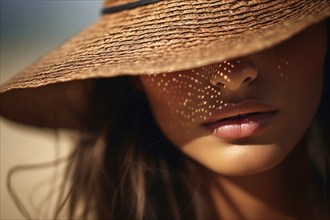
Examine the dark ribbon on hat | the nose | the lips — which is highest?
the dark ribbon on hat

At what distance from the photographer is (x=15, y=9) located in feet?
4.06

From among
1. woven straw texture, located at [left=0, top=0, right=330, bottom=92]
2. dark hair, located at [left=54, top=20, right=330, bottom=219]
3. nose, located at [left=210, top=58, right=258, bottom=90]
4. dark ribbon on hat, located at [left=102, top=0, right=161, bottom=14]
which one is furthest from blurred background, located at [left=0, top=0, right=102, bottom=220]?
nose, located at [left=210, top=58, right=258, bottom=90]

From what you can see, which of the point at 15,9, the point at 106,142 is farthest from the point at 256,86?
the point at 15,9

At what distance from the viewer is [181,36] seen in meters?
0.59

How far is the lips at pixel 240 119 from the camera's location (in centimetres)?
65

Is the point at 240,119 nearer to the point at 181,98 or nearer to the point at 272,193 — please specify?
the point at 181,98

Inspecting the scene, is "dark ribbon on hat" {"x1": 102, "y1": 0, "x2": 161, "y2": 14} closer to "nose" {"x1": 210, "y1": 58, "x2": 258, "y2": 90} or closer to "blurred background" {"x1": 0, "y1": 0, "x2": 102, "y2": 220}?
"nose" {"x1": 210, "y1": 58, "x2": 258, "y2": 90}

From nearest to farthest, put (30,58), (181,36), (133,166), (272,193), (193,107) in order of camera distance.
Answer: (181,36) < (193,107) < (272,193) < (133,166) < (30,58)

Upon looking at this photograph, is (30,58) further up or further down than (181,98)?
further up

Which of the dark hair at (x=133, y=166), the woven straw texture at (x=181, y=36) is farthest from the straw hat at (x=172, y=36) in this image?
the dark hair at (x=133, y=166)

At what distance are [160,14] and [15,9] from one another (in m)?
0.78

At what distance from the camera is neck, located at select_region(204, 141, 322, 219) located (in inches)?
34.3

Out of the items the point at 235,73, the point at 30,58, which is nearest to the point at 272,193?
the point at 235,73

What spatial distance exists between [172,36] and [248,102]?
0.56 feet
